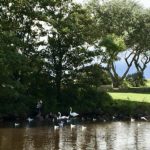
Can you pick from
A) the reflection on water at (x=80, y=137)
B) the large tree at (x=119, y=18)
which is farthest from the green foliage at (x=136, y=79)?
the reflection on water at (x=80, y=137)

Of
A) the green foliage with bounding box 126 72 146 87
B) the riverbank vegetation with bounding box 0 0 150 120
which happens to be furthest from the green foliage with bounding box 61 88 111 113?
the green foliage with bounding box 126 72 146 87

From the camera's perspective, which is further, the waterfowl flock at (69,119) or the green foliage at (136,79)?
the green foliage at (136,79)

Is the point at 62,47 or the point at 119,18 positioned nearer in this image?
the point at 62,47

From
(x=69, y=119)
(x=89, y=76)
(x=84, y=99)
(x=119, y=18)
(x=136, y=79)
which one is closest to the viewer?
(x=69, y=119)

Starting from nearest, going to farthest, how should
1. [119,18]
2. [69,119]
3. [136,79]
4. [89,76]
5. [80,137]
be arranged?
[80,137] → [69,119] → [89,76] → [119,18] → [136,79]

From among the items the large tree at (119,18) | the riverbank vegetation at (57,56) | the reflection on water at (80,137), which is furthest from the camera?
the large tree at (119,18)

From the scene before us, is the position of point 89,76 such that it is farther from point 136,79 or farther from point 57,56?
point 136,79

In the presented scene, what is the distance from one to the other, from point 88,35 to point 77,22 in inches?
86.4

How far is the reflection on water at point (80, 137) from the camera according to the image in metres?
37.1

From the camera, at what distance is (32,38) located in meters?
61.7

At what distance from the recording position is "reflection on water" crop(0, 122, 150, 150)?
3709cm

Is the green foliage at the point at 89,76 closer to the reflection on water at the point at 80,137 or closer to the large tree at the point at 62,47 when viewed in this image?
the large tree at the point at 62,47

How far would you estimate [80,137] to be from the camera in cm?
4222

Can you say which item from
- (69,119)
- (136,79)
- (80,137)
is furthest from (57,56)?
(136,79)
